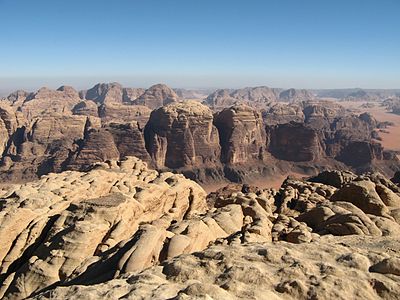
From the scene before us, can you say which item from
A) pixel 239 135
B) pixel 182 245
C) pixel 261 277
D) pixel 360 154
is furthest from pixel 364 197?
pixel 360 154

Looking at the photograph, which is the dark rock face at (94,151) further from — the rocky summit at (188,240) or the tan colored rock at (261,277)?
the tan colored rock at (261,277)

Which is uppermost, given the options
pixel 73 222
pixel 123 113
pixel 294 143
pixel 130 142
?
pixel 73 222

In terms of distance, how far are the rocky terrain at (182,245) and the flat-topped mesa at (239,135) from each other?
234ft

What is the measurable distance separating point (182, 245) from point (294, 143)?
119 metres

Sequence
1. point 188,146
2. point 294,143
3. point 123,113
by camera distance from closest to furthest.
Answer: point 188,146
point 294,143
point 123,113

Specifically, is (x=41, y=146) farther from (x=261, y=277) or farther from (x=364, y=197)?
(x=261, y=277)

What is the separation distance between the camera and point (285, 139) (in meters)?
137

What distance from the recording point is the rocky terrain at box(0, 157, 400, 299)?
15.7m

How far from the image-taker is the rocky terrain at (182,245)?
1570 centimetres

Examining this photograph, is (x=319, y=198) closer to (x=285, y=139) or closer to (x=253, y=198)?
(x=253, y=198)

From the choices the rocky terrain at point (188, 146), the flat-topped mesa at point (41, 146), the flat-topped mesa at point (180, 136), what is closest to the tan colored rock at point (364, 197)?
the rocky terrain at point (188, 146)

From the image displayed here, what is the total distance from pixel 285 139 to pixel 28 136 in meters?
92.0

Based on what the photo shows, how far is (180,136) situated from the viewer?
11838 centimetres

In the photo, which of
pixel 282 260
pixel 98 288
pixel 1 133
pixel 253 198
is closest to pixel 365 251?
pixel 282 260
